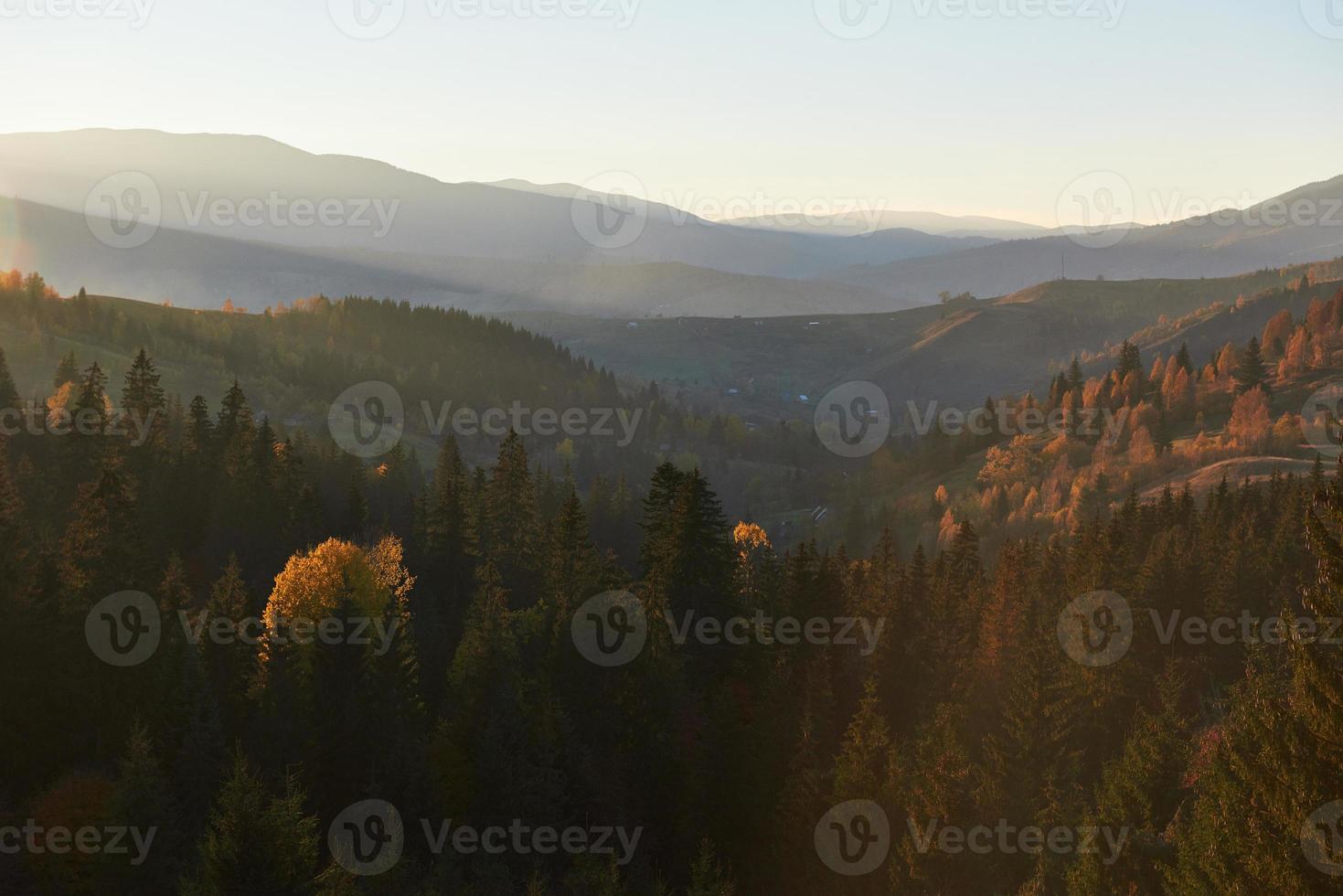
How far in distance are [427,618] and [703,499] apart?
21.2m

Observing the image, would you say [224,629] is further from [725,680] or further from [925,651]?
[925,651]

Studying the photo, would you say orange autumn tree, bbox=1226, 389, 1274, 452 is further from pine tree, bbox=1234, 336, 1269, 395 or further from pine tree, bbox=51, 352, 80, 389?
pine tree, bbox=51, 352, 80, 389

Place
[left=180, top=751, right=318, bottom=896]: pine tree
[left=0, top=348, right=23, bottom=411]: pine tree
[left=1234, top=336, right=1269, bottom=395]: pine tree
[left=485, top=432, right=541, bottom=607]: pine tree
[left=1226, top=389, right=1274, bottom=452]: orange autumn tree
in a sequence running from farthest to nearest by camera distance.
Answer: [left=1234, top=336, right=1269, bottom=395]: pine tree
[left=1226, top=389, right=1274, bottom=452]: orange autumn tree
[left=0, top=348, right=23, bottom=411]: pine tree
[left=485, top=432, right=541, bottom=607]: pine tree
[left=180, top=751, right=318, bottom=896]: pine tree

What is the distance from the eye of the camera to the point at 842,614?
68.8 metres

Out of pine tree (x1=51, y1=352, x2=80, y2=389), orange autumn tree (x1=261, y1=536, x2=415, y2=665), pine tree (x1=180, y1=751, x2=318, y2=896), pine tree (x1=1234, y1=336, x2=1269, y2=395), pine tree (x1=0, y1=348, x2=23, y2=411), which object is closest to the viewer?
pine tree (x1=180, y1=751, x2=318, y2=896)

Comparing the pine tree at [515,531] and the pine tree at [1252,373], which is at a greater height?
the pine tree at [1252,373]

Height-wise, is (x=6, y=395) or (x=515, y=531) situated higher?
(x=6, y=395)

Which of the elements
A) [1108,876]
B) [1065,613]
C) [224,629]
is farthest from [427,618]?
[1108,876]

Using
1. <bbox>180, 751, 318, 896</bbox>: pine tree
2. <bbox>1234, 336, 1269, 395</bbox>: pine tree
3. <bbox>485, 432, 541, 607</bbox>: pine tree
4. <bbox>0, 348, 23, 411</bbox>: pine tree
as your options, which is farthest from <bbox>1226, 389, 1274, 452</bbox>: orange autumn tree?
<bbox>180, 751, 318, 896</bbox>: pine tree

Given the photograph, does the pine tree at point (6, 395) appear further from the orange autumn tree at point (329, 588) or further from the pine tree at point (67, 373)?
the orange autumn tree at point (329, 588)

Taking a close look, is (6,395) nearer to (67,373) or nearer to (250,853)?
(67,373)

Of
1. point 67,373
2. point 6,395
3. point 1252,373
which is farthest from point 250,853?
point 1252,373

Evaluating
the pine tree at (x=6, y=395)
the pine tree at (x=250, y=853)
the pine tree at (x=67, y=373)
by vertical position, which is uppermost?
the pine tree at (x=6, y=395)

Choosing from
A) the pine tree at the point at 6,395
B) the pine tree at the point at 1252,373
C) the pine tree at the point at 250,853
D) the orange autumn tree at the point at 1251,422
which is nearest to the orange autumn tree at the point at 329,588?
the pine tree at the point at 250,853
